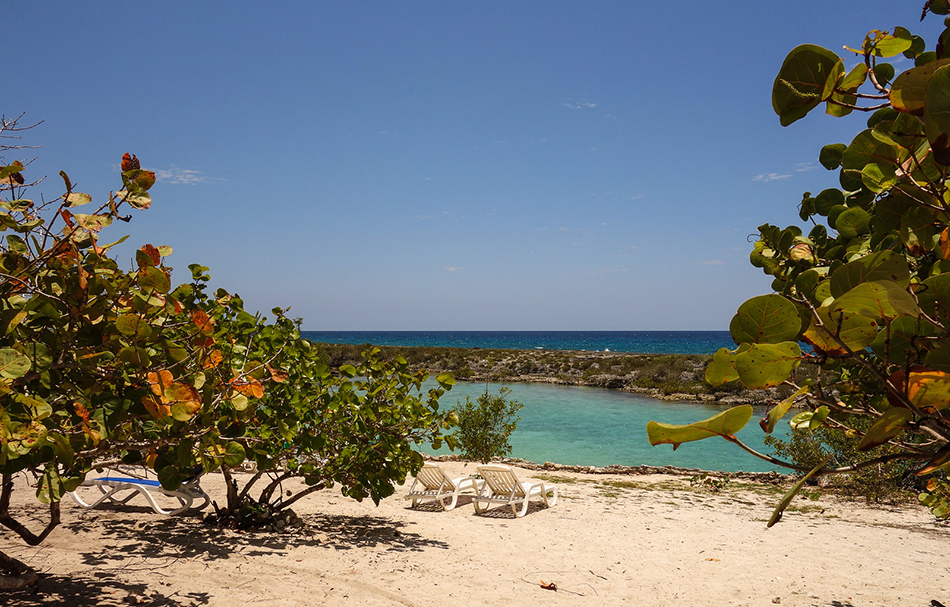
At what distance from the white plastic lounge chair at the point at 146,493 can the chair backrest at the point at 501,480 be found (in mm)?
3680

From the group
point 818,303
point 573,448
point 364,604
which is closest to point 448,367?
point 573,448

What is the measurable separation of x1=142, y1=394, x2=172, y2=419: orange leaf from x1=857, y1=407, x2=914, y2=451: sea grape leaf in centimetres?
183

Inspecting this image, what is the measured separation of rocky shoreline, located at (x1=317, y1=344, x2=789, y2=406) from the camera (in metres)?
28.1

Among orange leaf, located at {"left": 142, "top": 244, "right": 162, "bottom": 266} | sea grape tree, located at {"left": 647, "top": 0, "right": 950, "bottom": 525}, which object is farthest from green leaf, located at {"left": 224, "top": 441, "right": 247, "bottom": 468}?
sea grape tree, located at {"left": 647, "top": 0, "right": 950, "bottom": 525}

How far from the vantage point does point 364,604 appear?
397 centimetres

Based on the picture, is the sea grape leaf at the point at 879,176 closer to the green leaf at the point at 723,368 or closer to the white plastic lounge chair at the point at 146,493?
the green leaf at the point at 723,368

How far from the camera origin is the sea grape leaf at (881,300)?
0.56 m

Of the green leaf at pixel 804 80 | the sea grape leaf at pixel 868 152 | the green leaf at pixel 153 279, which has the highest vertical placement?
the green leaf at pixel 804 80

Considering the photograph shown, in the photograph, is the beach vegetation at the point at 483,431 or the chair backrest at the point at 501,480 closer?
the chair backrest at the point at 501,480

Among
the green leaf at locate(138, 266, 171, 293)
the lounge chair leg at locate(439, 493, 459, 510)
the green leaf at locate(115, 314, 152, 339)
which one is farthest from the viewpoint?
the lounge chair leg at locate(439, 493, 459, 510)

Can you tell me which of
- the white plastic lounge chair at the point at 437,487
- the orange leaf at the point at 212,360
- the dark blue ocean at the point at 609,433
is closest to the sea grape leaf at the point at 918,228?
the orange leaf at the point at 212,360

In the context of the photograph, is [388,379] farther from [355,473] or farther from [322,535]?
[322,535]

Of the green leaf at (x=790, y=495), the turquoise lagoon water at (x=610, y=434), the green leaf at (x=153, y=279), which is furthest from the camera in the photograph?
the turquoise lagoon water at (x=610, y=434)

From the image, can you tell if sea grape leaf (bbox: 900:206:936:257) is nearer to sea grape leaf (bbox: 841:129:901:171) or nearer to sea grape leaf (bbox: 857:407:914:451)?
sea grape leaf (bbox: 841:129:901:171)
